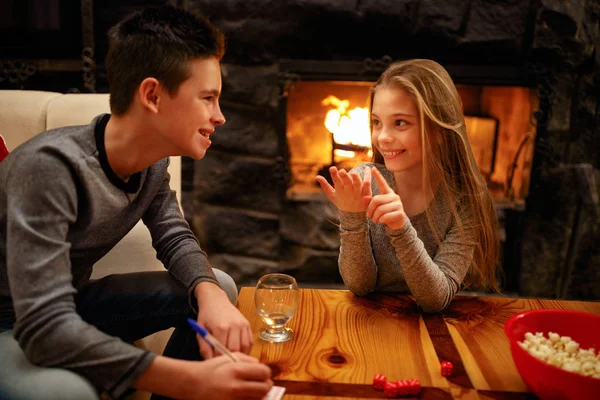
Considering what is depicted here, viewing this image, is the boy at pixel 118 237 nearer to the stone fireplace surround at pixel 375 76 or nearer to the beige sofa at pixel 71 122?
the beige sofa at pixel 71 122

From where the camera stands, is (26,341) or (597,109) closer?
(26,341)

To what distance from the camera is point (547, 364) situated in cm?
84

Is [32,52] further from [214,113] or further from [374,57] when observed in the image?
[214,113]

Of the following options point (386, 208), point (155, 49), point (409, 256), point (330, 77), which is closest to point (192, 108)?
point (155, 49)

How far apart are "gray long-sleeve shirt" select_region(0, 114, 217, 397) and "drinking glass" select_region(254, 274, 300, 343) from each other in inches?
5.7

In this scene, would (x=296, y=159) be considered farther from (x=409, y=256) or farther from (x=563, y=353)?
(x=563, y=353)

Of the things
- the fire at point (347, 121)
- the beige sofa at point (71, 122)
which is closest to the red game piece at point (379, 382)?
the beige sofa at point (71, 122)

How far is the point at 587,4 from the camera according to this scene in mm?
2256

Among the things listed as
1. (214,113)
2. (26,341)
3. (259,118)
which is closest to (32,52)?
(259,118)

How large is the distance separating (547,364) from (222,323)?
0.53 metres

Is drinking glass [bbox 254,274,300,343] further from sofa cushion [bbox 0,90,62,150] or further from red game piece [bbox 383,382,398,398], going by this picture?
sofa cushion [bbox 0,90,62,150]

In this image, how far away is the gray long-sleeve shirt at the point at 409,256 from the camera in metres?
1.18

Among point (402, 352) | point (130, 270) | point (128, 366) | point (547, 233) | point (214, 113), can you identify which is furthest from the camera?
point (547, 233)

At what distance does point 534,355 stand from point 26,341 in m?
0.77
